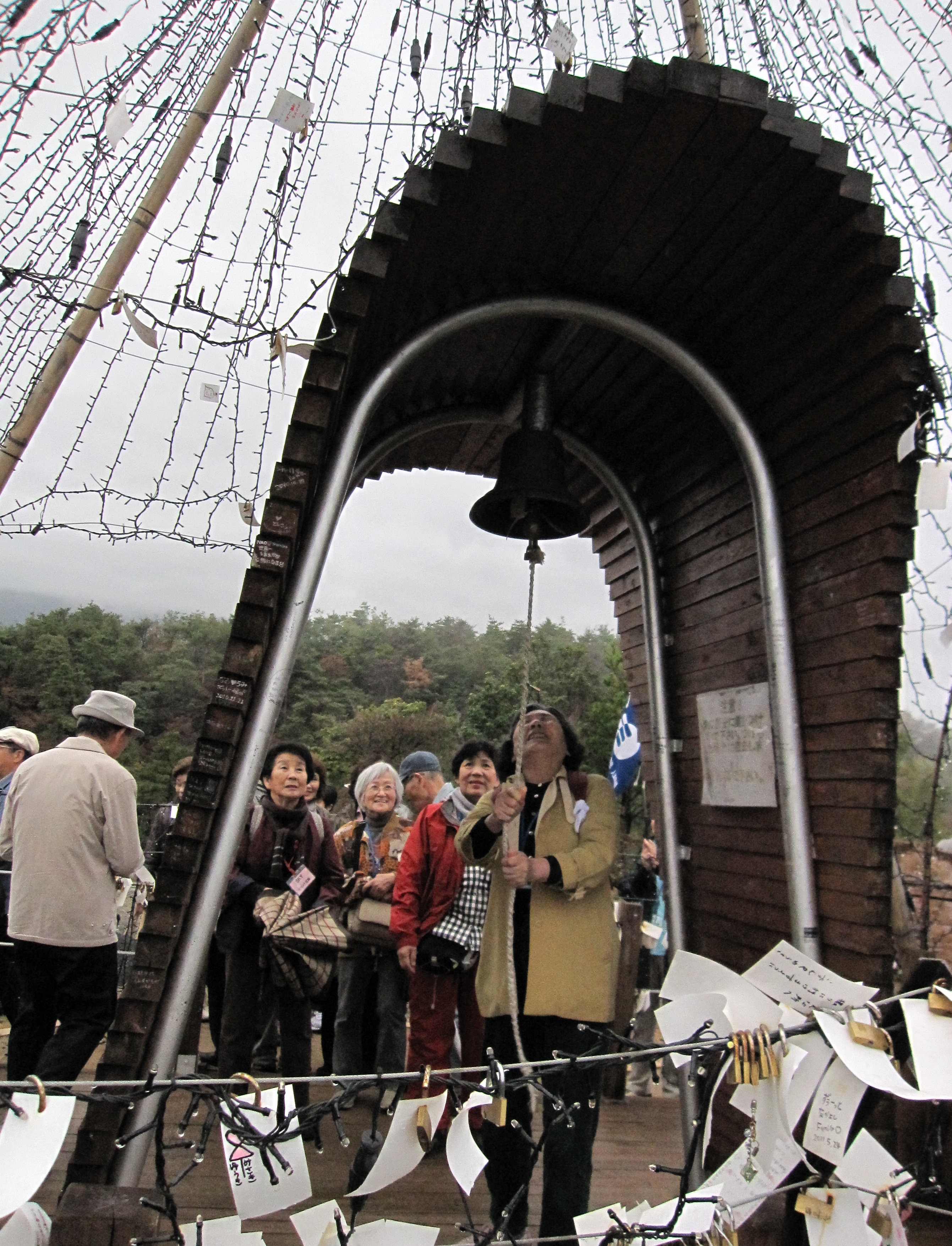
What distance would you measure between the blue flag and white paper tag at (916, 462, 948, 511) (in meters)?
4.21

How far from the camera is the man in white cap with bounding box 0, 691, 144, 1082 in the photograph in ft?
9.87

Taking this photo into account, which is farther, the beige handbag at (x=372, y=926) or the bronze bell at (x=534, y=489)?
the beige handbag at (x=372, y=926)

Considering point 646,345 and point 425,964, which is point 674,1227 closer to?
point 425,964

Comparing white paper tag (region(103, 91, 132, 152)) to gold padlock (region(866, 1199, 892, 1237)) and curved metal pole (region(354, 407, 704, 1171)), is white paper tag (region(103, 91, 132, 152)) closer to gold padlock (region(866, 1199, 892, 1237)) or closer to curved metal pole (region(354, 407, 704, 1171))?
curved metal pole (region(354, 407, 704, 1171))

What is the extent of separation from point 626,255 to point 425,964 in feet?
8.02

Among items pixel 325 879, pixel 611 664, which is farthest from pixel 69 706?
pixel 325 879

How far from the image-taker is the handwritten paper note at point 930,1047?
4.37ft

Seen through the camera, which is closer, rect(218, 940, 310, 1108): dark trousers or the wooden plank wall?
→ the wooden plank wall

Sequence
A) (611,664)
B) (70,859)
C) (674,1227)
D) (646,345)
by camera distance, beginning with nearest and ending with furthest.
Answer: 1. (674,1227)
2. (646,345)
3. (70,859)
4. (611,664)

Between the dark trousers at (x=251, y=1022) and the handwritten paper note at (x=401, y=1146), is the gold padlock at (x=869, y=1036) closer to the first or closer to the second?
the handwritten paper note at (x=401, y=1146)

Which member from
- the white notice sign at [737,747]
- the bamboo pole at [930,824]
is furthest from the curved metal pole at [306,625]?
the bamboo pole at [930,824]

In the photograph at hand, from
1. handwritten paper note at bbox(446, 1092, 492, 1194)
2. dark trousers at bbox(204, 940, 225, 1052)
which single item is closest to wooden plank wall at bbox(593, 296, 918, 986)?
handwritten paper note at bbox(446, 1092, 492, 1194)

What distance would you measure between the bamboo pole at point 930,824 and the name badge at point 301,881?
90.4 inches

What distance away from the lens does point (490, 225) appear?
242 cm
